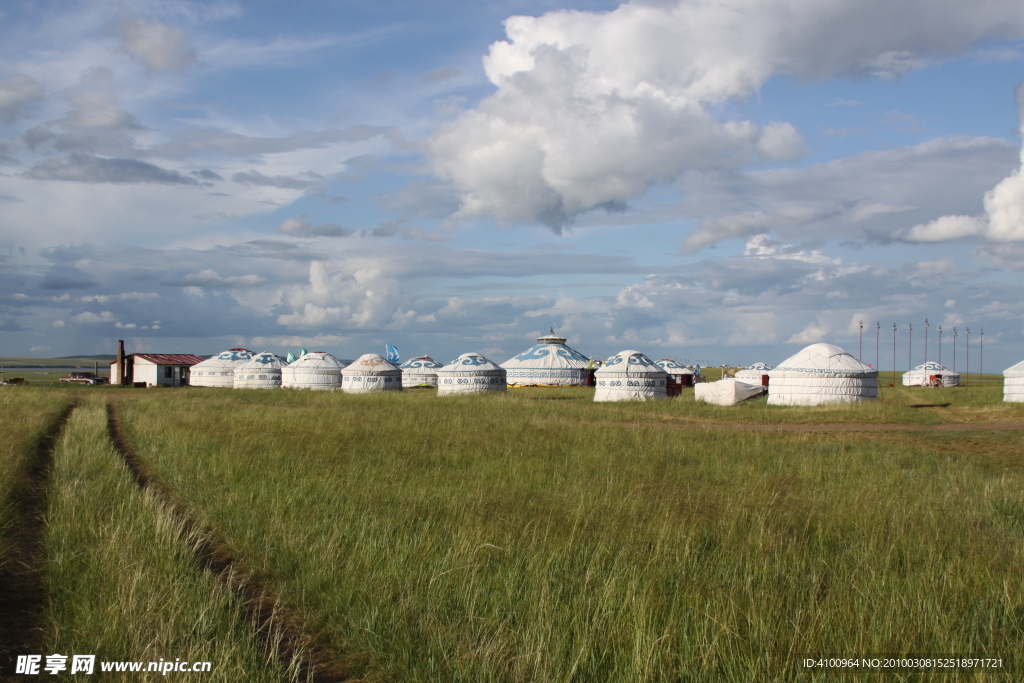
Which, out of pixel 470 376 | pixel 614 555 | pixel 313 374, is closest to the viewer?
pixel 614 555

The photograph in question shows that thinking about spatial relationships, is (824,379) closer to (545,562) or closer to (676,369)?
(545,562)

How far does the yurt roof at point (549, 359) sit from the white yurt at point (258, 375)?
15860 mm

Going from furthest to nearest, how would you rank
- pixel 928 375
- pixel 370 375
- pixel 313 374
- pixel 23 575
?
pixel 928 375
pixel 313 374
pixel 370 375
pixel 23 575

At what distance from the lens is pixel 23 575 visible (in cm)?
442

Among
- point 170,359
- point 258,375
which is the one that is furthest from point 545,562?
point 170,359

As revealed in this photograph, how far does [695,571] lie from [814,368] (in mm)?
23370

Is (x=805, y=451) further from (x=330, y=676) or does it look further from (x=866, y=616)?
(x=330, y=676)

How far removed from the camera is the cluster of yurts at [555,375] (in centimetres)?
2534

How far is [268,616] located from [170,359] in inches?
2114

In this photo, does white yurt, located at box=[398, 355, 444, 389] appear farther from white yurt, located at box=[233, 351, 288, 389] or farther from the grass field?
the grass field

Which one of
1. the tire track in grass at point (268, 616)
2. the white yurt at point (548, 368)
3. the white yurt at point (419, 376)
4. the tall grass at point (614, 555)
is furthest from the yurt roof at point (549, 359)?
the tire track in grass at point (268, 616)

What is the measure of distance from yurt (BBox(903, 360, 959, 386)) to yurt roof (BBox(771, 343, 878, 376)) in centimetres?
2821

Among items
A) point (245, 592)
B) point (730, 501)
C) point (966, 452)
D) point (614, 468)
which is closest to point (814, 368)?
point (966, 452)

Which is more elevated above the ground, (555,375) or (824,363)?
(824,363)
